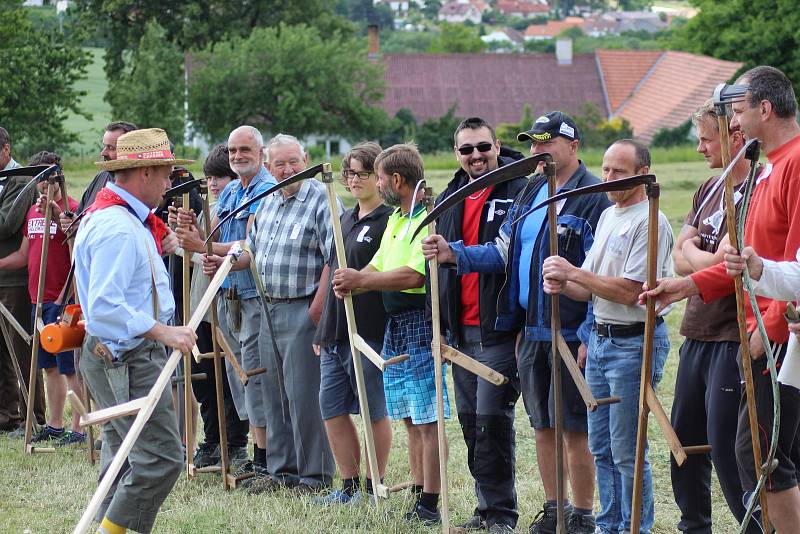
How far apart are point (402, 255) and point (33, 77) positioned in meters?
29.6

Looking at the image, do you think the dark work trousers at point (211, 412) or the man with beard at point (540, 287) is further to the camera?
the dark work trousers at point (211, 412)

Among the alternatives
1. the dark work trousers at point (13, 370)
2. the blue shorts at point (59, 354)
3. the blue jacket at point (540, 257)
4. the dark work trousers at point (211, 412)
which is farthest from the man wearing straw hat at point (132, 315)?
the dark work trousers at point (13, 370)

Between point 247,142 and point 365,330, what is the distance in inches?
67.3

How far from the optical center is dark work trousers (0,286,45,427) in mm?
9094

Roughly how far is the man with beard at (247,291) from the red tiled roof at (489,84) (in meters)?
50.5

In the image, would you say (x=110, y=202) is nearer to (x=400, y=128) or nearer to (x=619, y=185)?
(x=619, y=185)

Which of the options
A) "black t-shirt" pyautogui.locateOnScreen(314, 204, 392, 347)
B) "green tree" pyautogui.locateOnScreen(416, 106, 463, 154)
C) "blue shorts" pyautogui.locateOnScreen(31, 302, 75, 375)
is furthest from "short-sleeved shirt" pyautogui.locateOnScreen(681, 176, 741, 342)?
"green tree" pyautogui.locateOnScreen(416, 106, 463, 154)

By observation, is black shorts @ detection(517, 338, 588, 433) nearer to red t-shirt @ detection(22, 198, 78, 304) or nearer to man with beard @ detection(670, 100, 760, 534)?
man with beard @ detection(670, 100, 760, 534)

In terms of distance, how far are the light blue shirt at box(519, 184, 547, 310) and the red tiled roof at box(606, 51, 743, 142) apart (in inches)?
1883

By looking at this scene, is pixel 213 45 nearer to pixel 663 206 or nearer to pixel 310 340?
pixel 663 206

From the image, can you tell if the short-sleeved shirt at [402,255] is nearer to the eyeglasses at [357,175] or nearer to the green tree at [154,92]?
the eyeglasses at [357,175]

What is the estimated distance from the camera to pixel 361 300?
6699 mm

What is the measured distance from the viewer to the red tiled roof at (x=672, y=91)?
176 feet

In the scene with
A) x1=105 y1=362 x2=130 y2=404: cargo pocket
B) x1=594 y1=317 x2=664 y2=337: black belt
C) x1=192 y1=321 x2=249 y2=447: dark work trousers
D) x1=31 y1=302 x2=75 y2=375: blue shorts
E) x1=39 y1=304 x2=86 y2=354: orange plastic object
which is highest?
x1=39 y1=304 x2=86 y2=354: orange plastic object
